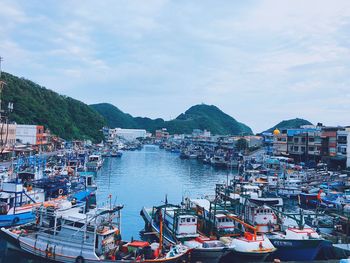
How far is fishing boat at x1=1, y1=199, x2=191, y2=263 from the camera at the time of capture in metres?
20.1

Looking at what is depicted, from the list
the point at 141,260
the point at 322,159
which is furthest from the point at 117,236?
the point at 322,159

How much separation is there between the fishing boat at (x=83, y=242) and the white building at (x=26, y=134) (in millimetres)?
64469

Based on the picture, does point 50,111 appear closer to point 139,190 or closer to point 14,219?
point 139,190

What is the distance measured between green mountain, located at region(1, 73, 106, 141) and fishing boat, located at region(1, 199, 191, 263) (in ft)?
255

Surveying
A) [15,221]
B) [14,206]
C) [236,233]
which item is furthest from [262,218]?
[14,206]

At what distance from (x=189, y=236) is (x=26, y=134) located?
68.7 metres

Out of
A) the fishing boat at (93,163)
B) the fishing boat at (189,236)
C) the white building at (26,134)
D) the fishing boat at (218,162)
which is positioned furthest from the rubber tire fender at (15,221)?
the fishing boat at (218,162)

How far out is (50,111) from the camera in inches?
5084

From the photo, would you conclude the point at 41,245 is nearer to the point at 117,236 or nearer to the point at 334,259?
the point at 117,236

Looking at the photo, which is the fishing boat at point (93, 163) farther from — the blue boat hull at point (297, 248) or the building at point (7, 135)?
the blue boat hull at point (297, 248)

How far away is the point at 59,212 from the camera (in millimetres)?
21547

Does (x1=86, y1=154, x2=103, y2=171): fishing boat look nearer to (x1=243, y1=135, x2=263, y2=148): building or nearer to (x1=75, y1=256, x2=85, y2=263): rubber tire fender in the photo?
(x1=75, y1=256, x2=85, y2=263): rubber tire fender

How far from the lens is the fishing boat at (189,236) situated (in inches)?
811

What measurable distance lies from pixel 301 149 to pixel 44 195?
64433 mm
